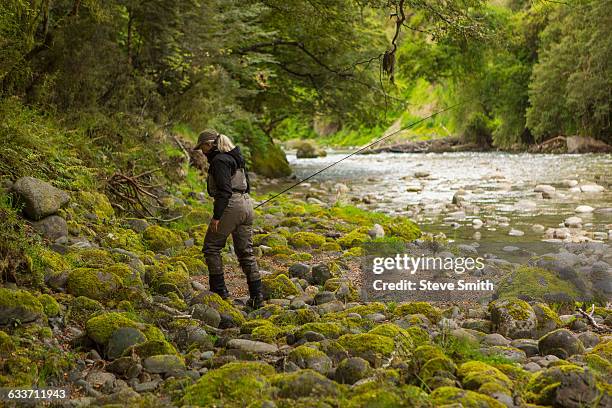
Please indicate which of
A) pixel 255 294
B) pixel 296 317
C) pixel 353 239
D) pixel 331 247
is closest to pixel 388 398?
pixel 296 317

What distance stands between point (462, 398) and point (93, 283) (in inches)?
119

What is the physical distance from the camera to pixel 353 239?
348 inches

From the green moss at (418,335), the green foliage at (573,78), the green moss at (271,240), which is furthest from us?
the green foliage at (573,78)

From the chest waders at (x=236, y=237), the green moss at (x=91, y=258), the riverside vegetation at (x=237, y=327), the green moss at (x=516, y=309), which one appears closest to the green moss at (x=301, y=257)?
the riverside vegetation at (x=237, y=327)

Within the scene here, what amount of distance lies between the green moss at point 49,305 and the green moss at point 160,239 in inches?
116

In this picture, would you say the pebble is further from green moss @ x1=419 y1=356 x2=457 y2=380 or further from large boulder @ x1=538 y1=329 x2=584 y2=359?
green moss @ x1=419 y1=356 x2=457 y2=380

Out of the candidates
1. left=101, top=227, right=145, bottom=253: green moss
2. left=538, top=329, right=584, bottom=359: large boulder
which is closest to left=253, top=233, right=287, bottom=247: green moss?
left=101, top=227, right=145, bottom=253: green moss

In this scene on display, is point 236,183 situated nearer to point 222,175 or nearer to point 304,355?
point 222,175

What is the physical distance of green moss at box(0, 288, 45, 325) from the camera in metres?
4.13

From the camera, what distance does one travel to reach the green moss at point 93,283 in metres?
5.04

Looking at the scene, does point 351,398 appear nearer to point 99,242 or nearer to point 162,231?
point 99,242

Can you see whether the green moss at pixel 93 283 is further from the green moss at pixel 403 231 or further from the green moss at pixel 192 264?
the green moss at pixel 403 231

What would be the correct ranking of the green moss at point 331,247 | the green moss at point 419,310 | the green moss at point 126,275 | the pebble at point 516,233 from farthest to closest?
the pebble at point 516,233
the green moss at point 331,247
the green moss at point 126,275
the green moss at point 419,310

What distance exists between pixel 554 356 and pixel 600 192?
11487 millimetres
